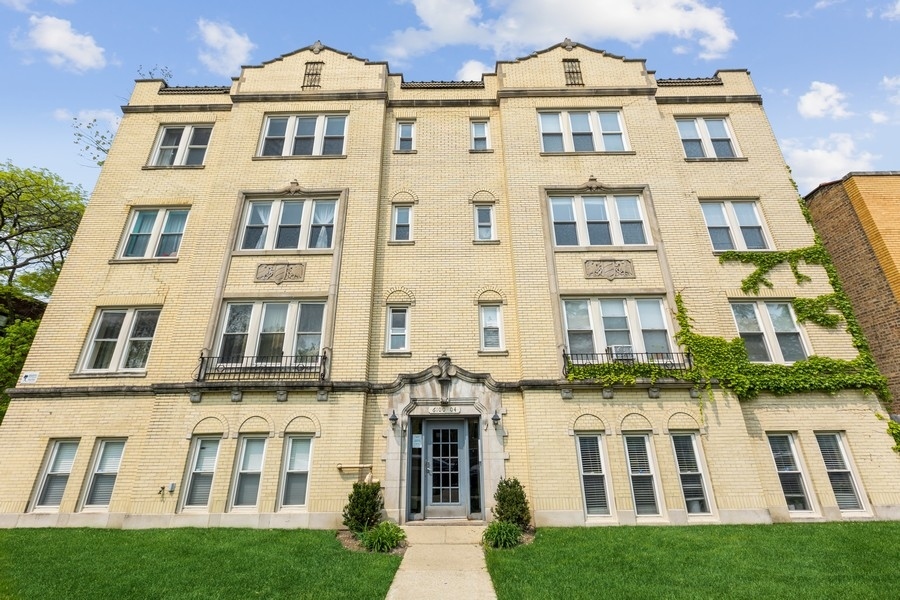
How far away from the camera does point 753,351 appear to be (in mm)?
11195

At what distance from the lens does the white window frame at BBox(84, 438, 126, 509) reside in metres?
10.1

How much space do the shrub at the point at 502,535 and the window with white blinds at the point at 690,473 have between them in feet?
14.2

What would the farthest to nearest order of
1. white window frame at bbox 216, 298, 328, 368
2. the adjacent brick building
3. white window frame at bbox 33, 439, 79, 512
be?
1. the adjacent brick building
2. white window frame at bbox 216, 298, 328, 368
3. white window frame at bbox 33, 439, 79, 512

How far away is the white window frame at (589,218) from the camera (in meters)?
12.3

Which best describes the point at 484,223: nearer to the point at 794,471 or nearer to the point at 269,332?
the point at 269,332

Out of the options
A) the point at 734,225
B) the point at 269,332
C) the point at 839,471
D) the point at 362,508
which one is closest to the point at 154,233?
the point at 269,332

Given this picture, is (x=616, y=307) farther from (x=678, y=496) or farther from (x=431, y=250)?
(x=431, y=250)

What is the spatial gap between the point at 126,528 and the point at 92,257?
8.04 meters

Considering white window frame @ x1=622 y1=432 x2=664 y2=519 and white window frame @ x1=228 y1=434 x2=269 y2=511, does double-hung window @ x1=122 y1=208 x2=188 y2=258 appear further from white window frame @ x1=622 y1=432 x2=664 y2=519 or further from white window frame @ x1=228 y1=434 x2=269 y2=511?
white window frame @ x1=622 y1=432 x2=664 y2=519

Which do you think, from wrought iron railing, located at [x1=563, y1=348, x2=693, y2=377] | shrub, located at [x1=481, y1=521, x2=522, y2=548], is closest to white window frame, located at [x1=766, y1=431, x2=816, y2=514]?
wrought iron railing, located at [x1=563, y1=348, x2=693, y2=377]

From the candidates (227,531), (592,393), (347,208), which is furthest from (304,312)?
(592,393)

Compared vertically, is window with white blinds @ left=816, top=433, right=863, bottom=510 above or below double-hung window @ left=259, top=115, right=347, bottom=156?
below

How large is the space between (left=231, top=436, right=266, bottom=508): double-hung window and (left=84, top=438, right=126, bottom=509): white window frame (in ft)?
10.5

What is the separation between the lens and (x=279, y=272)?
11.9 meters
